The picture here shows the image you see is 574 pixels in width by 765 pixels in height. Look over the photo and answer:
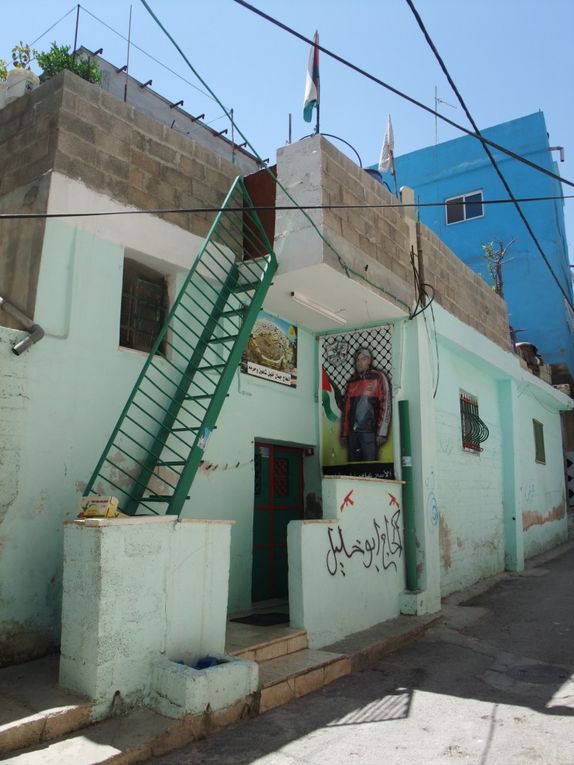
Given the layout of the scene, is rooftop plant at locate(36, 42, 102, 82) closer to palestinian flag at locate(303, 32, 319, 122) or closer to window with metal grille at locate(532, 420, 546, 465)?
palestinian flag at locate(303, 32, 319, 122)

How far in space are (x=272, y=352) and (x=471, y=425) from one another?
15.5 ft

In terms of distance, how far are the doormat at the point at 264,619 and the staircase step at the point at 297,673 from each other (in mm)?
592

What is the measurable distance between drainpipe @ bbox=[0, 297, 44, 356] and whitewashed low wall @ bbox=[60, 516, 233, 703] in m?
1.66

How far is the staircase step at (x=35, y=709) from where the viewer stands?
12.2 ft

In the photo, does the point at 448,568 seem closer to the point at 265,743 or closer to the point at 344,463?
the point at 344,463

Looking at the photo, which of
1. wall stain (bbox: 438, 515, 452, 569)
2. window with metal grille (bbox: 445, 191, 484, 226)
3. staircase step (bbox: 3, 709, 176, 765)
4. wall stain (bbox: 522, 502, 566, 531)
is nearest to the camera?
staircase step (bbox: 3, 709, 176, 765)

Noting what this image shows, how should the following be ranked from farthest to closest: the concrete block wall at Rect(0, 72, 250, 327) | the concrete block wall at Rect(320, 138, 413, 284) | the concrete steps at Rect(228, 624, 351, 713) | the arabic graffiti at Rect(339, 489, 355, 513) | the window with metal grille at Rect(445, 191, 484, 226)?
1. the window with metal grille at Rect(445, 191, 484, 226)
2. the concrete block wall at Rect(320, 138, 413, 284)
3. the arabic graffiti at Rect(339, 489, 355, 513)
4. the concrete block wall at Rect(0, 72, 250, 327)
5. the concrete steps at Rect(228, 624, 351, 713)

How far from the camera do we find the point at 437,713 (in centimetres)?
495

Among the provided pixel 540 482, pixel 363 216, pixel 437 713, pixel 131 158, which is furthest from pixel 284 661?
pixel 540 482

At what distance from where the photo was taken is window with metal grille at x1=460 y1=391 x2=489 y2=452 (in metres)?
10.8

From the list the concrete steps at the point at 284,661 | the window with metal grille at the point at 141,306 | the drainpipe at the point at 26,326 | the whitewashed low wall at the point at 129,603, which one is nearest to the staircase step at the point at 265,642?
the concrete steps at the point at 284,661

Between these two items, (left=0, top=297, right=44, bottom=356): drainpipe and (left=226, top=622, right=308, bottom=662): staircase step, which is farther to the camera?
(left=226, top=622, right=308, bottom=662): staircase step

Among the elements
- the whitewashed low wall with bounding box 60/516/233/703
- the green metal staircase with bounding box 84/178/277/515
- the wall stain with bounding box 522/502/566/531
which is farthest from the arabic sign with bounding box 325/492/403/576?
the wall stain with bounding box 522/502/566/531

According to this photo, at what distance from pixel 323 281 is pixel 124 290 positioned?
2.35 meters
